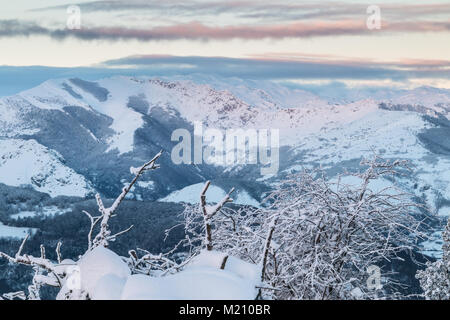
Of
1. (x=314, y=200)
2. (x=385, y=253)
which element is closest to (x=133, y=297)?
(x=314, y=200)

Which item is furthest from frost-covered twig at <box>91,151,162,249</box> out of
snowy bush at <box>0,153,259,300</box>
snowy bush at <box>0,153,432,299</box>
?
snowy bush at <box>0,153,259,300</box>

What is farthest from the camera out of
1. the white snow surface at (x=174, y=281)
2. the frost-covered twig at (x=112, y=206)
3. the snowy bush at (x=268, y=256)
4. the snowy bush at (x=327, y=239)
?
the snowy bush at (x=327, y=239)

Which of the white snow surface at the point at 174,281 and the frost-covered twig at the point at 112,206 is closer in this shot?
the white snow surface at the point at 174,281

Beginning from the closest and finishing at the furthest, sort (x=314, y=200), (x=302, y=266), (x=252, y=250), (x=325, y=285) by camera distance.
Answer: (x=325, y=285) → (x=302, y=266) → (x=314, y=200) → (x=252, y=250)

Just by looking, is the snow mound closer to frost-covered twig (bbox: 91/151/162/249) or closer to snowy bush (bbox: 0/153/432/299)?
snowy bush (bbox: 0/153/432/299)

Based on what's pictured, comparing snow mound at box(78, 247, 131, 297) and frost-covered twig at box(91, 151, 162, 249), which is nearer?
snow mound at box(78, 247, 131, 297)

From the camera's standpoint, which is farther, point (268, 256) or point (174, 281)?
point (268, 256)

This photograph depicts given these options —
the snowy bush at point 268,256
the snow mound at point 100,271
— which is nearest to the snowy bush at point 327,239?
the snowy bush at point 268,256

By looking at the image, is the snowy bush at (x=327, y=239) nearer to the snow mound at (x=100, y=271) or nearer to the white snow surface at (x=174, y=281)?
the white snow surface at (x=174, y=281)

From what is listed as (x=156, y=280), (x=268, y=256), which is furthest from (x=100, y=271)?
(x=268, y=256)

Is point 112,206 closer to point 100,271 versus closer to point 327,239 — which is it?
point 100,271
